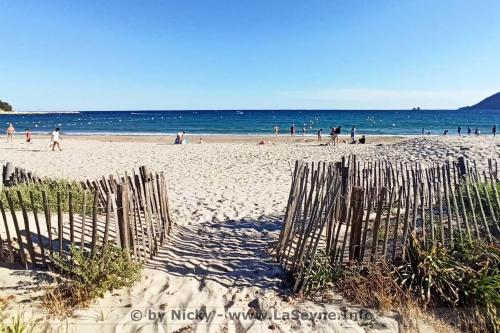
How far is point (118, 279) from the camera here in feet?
12.6

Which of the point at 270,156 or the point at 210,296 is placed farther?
the point at 270,156

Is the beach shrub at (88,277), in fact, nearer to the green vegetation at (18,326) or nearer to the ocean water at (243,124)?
the green vegetation at (18,326)

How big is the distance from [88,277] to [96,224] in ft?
1.87

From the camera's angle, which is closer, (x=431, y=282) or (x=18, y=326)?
(x=18, y=326)

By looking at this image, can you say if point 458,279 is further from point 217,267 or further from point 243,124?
point 243,124

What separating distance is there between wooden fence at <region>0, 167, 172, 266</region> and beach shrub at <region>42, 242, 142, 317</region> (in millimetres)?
131

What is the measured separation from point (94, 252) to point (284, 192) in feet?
20.7

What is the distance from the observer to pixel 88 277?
147 inches

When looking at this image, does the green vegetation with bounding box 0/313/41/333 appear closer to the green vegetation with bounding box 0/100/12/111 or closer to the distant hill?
the green vegetation with bounding box 0/100/12/111

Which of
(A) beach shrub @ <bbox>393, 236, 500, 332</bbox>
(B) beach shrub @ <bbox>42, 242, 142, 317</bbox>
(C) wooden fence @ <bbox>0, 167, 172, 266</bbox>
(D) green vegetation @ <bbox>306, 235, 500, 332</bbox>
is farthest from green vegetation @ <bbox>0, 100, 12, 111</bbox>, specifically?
(A) beach shrub @ <bbox>393, 236, 500, 332</bbox>

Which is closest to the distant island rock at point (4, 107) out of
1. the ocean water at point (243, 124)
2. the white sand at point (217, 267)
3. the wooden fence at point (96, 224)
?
the ocean water at point (243, 124)

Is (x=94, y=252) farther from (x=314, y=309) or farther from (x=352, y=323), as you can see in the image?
(x=352, y=323)

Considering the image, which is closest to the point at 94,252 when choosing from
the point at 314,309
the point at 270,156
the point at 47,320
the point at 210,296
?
the point at 47,320

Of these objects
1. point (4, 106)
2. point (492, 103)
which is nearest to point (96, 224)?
point (4, 106)
